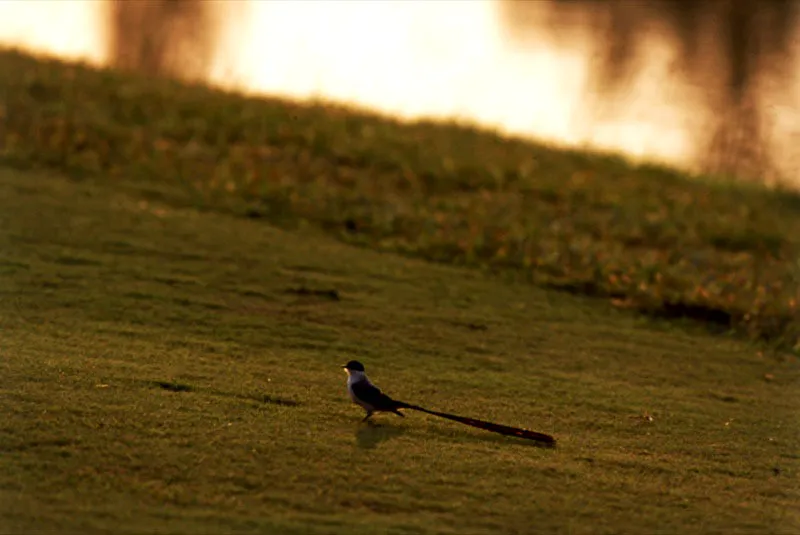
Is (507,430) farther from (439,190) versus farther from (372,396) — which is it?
(439,190)

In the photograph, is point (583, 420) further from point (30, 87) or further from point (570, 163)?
point (30, 87)

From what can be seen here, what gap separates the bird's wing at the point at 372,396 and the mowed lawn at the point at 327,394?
128 mm

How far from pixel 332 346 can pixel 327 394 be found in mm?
888

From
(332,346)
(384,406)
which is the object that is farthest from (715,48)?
(384,406)

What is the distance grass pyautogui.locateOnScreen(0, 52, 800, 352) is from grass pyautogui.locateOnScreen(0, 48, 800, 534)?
0.04 m

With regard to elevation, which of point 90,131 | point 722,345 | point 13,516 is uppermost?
point 90,131

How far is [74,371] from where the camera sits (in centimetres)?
543

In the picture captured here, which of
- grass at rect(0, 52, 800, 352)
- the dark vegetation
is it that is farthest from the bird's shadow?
the dark vegetation

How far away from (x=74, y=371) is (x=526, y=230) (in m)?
4.91

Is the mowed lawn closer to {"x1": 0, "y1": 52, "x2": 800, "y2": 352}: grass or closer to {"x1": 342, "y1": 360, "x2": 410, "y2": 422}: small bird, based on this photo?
{"x1": 342, "y1": 360, "x2": 410, "y2": 422}: small bird

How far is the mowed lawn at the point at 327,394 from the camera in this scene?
429 cm

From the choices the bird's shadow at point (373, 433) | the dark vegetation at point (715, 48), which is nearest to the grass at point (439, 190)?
the bird's shadow at point (373, 433)

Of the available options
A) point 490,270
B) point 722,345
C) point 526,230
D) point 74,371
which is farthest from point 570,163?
point 74,371

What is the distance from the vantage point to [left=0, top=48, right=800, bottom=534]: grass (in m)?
4.39
